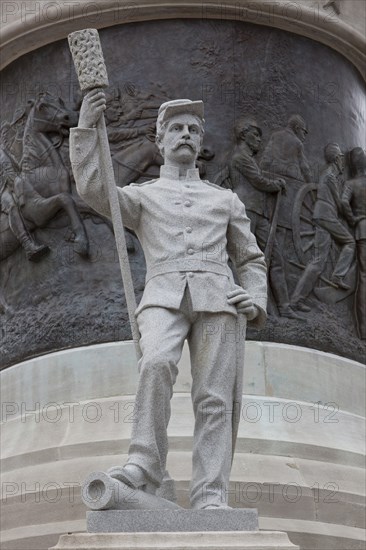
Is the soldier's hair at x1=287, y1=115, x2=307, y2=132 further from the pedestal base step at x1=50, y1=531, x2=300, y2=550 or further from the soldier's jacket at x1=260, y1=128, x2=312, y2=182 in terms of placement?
the pedestal base step at x1=50, y1=531, x2=300, y2=550

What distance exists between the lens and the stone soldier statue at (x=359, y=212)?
A: 18547mm

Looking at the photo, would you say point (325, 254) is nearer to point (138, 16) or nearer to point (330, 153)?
point (330, 153)

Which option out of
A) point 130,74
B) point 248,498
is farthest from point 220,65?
point 248,498

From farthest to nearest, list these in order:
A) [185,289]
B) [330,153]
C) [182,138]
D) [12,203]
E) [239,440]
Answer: [330,153] < [12,203] < [239,440] < [182,138] < [185,289]

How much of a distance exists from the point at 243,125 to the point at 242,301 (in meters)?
6.42

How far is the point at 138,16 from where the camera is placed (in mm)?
18844

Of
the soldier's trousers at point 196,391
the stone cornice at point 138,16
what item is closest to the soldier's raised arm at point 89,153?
the soldier's trousers at point 196,391

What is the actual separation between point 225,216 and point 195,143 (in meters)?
0.63

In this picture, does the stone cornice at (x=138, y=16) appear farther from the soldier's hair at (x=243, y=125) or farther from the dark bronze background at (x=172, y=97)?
the soldier's hair at (x=243, y=125)

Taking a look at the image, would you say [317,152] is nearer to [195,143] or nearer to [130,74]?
[130,74]

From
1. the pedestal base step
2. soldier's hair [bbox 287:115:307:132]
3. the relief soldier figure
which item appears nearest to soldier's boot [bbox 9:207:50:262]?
the relief soldier figure

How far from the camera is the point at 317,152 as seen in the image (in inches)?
744

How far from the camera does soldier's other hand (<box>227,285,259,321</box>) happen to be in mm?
12227

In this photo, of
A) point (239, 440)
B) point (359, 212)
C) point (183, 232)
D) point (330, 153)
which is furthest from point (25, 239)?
point (183, 232)
